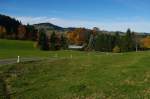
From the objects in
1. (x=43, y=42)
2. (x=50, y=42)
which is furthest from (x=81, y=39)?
(x=43, y=42)

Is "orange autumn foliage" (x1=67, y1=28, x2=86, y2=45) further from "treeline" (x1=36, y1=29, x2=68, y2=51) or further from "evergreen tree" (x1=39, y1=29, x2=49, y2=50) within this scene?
"evergreen tree" (x1=39, y1=29, x2=49, y2=50)

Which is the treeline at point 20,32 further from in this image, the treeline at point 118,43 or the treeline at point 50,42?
the treeline at point 118,43

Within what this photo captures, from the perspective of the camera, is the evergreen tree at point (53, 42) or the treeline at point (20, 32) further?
the treeline at point (20, 32)

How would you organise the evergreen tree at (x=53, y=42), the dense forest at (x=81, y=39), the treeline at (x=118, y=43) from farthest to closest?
1. the evergreen tree at (x=53, y=42)
2. the dense forest at (x=81, y=39)
3. the treeline at (x=118, y=43)

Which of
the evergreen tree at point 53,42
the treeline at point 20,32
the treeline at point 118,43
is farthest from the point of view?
the treeline at point 20,32

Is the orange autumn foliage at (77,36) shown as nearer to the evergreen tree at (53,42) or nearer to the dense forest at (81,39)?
the dense forest at (81,39)

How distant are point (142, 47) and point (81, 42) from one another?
40.9 metres

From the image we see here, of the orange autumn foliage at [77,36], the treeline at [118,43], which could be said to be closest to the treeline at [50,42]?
the treeline at [118,43]

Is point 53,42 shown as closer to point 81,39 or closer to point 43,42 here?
point 43,42

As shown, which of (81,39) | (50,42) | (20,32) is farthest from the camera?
(81,39)

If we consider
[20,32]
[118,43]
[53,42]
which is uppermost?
[20,32]

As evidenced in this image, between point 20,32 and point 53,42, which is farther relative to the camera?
point 20,32

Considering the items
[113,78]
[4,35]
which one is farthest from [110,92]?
[4,35]

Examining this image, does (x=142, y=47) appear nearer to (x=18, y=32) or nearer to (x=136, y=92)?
(x=18, y=32)
